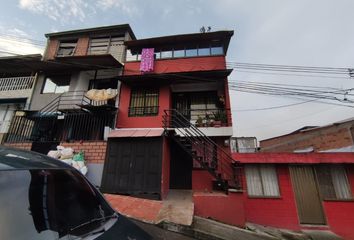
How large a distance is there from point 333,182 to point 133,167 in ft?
30.8

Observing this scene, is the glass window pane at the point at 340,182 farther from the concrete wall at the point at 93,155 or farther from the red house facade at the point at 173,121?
the concrete wall at the point at 93,155

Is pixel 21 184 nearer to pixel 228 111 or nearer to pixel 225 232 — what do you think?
pixel 225 232

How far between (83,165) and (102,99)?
11.9 ft

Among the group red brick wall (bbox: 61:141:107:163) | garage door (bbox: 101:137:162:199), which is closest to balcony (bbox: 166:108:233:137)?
garage door (bbox: 101:137:162:199)

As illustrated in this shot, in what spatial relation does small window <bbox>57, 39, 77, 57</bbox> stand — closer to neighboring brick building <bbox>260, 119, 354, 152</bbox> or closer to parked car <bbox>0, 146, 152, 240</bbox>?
parked car <bbox>0, 146, 152, 240</bbox>

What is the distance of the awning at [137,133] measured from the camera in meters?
9.30

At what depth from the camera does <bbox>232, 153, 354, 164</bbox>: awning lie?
9.09 metres

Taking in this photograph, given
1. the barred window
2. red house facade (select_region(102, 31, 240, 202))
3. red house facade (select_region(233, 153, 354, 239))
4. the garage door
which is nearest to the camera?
the garage door

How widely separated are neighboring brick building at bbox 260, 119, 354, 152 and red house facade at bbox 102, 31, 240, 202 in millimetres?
9728

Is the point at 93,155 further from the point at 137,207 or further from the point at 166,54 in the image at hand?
the point at 166,54

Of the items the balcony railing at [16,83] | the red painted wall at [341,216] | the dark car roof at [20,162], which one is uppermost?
the balcony railing at [16,83]

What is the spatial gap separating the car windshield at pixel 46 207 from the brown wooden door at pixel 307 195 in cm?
974

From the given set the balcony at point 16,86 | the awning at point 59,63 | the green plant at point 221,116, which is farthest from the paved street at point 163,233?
the balcony at point 16,86

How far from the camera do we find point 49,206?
5.21 ft
